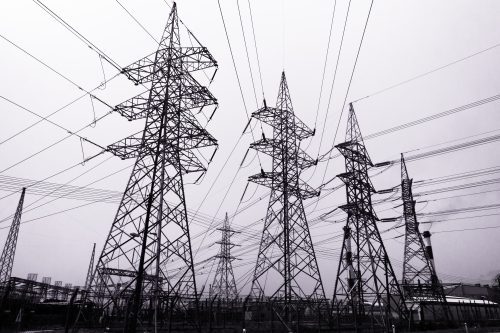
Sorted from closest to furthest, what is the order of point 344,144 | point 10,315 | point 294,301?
point 294,301, point 10,315, point 344,144

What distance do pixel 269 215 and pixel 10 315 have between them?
19347 mm

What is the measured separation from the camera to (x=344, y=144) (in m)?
25.8

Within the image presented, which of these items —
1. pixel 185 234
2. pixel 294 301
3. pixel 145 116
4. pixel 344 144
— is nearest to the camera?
pixel 185 234

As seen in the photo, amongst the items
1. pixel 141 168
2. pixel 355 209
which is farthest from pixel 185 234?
pixel 355 209

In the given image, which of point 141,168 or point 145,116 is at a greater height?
point 145,116

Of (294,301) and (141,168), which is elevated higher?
(141,168)

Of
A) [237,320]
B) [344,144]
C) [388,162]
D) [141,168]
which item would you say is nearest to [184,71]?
[141,168]

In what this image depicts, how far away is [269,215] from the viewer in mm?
23344

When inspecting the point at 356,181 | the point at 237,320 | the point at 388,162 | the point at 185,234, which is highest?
the point at 388,162

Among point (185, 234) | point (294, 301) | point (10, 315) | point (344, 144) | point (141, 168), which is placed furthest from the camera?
point (344, 144)

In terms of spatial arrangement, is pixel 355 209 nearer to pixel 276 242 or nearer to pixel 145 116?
pixel 276 242

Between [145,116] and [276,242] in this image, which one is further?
[276,242]

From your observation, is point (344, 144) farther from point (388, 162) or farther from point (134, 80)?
point (134, 80)

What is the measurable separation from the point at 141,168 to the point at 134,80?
221 inches
